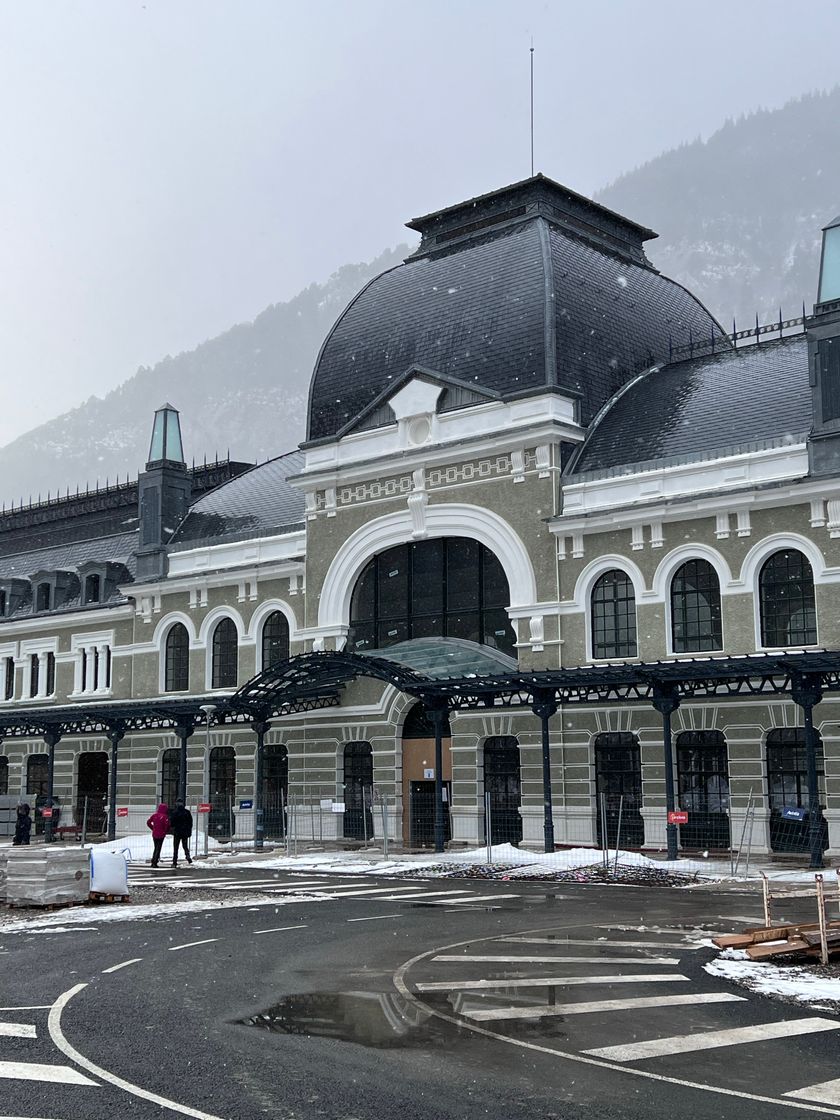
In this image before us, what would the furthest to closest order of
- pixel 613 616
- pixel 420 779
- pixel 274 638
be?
pixel 274 638, pixel 420 779, pixel 613 616

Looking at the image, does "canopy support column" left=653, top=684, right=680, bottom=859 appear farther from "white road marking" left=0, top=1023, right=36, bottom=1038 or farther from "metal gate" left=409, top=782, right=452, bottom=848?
"white road marking" left=0, top=1023, right=36, bottom=1038

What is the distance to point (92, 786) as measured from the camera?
157 feet

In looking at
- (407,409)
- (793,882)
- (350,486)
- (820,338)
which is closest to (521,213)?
(407,409)

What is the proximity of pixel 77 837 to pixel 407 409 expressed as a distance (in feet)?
61.9

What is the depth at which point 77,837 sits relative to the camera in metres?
43.0

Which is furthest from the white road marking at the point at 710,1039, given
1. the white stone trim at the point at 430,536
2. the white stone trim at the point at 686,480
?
the white stone trim at the point at 430,536

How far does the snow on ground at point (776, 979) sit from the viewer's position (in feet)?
39.2

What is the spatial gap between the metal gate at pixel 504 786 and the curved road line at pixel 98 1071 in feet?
73.8

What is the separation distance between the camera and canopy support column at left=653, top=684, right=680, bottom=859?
2795 cm

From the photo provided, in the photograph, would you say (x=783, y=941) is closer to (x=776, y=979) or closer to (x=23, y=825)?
(x=776, y=979)

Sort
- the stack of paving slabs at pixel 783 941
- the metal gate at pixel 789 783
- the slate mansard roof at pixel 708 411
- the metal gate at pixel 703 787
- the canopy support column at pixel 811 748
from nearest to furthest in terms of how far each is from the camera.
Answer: the stack of paving slabs at pixel 783 941, the canopy support column at pixel 811 748, the metal gate at pixel 789 783, the metal gate at pixel 703 787, the slate mansard roof at pixel 708 411

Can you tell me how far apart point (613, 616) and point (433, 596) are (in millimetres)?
5914

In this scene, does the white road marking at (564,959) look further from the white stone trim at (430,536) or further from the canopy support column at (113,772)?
the canopy support column at (113,772)

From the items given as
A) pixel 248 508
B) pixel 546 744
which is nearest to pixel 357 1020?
pixel 546 744
